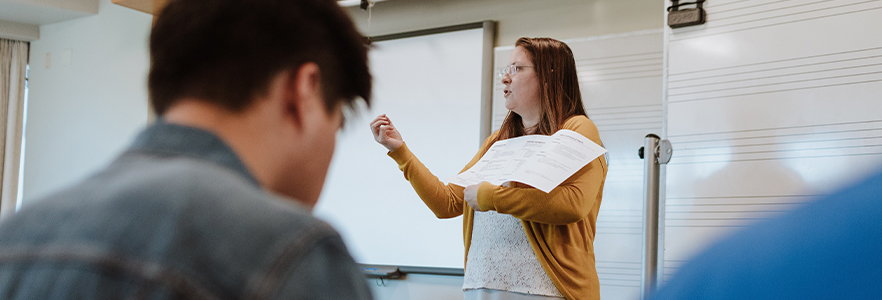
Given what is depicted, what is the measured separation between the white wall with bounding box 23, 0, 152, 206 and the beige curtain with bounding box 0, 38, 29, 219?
0.07 meters

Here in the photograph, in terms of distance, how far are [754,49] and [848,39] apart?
0.76 ft

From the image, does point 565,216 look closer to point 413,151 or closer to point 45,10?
point 413,151

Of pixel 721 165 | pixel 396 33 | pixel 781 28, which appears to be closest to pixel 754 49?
pixel 781 28

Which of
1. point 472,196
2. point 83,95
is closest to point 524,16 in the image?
point 472,196

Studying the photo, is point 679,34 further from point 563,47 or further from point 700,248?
point 700,248

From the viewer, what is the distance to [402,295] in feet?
10.8

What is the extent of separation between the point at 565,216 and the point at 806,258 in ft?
3.33

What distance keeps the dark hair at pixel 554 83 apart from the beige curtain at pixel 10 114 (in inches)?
174

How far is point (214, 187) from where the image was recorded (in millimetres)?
346

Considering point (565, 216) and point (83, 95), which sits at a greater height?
point (83, 95)

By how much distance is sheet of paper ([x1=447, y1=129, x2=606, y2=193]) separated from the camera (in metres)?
1.36

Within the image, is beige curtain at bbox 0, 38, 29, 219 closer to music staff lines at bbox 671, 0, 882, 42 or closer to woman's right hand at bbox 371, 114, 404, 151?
woman's right hand at bbox 371, 114, 404, 151

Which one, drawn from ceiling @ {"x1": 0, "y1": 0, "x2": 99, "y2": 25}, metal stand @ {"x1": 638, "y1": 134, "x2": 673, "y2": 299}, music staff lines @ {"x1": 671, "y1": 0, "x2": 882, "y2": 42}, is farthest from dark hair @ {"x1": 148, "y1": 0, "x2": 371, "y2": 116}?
ceiling @ {"x1": 0, "y1": 0, "x2": 99, "y2": 25}

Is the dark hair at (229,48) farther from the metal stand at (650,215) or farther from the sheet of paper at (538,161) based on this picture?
the metal stand at (650,215)
